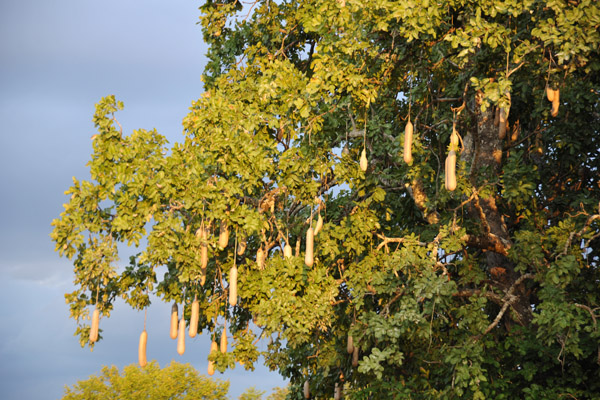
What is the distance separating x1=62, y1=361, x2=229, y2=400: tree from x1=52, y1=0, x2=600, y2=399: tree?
49.2ft

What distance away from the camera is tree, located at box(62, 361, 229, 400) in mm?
27172

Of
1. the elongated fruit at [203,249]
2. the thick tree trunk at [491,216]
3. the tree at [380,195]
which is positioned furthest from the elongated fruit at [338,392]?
the elongated fruit at [203,249]

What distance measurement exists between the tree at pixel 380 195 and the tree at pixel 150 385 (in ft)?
49.2

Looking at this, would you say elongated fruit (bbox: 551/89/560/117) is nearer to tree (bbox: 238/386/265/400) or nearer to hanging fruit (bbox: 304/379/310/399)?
hanging fruit (bbox: 304/379/310/399)

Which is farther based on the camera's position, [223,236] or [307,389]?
[307,389]

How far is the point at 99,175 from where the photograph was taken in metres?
8.96

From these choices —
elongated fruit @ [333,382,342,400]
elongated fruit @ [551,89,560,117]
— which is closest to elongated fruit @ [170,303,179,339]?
elongated fruit @ [333,382,342,400]

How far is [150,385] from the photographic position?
2753 cm

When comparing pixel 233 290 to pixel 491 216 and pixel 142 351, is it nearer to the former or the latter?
pixel 142 351

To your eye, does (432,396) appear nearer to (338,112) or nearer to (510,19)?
(338,112)

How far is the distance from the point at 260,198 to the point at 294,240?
7.64 feet

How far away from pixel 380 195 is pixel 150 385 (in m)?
19.9

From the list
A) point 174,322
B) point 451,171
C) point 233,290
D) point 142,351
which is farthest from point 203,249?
point 451,171

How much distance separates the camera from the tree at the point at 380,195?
340 inches
